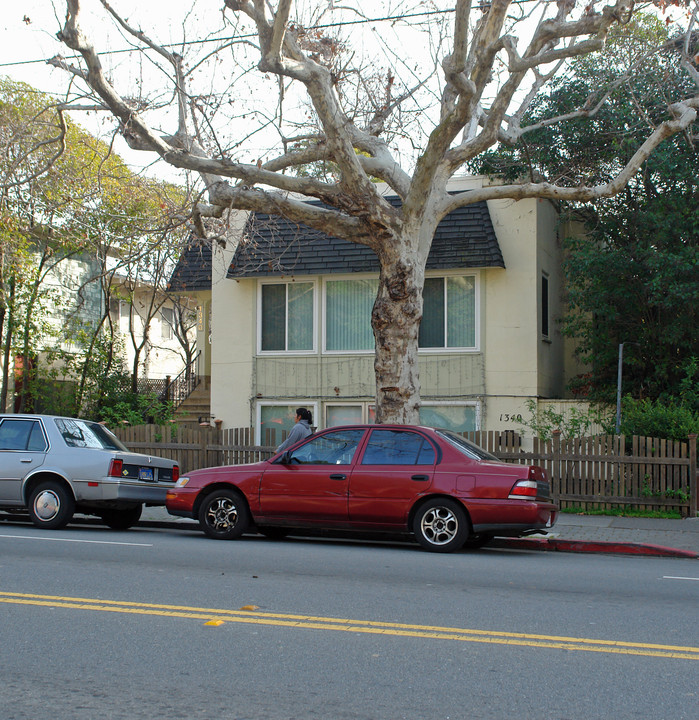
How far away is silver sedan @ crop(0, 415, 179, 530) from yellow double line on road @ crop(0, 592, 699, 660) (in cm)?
476

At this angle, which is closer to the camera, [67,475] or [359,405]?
[67,475]

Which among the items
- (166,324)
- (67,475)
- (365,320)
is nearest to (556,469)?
(365,320)

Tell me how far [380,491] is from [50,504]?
187 inches

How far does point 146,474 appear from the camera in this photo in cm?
1259

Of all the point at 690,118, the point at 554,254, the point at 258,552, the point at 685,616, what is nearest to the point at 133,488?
the point at 258,552

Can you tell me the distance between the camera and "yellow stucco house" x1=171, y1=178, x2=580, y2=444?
19047 mm

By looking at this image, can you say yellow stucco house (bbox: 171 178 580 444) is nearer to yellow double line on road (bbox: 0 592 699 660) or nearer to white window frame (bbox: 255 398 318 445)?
white window frame (bbox: 255 398 318 445)

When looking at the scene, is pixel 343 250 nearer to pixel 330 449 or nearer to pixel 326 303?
pixel 326 303

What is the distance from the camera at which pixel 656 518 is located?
14305 millimetres

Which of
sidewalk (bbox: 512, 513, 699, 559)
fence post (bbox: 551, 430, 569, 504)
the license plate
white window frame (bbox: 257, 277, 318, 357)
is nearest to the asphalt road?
sidewalk (bbox: 512, 513, 699, 559)

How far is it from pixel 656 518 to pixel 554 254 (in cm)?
840

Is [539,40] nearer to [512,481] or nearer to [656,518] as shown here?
[512,481]

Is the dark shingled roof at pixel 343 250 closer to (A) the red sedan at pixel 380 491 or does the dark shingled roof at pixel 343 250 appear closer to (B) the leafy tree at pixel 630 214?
(B) the leafy tree at pixel 630 214

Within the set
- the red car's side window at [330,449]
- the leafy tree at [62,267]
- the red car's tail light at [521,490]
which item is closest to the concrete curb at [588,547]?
the red car's tail light at [521,490]
